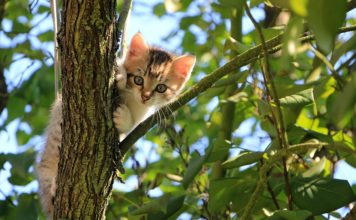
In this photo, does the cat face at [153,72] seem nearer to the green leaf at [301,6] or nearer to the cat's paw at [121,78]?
the cat's paw at [121,78]

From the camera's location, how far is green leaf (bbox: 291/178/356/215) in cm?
237

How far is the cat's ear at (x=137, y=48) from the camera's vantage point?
159 inches

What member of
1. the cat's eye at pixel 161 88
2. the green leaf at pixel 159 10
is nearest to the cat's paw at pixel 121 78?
the cat's eye at pixel 161 88

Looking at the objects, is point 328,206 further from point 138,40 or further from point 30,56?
point 30,56

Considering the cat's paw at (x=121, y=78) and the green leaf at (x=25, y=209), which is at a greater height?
the cat's paw at (x=121, y=78)

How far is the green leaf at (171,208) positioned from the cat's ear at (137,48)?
5.73 ft

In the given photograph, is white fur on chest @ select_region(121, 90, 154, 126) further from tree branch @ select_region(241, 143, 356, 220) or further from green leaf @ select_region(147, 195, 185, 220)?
tree branch @ select_region(241, 143, 356, 220)

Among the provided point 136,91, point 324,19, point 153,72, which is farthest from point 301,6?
point 153,72

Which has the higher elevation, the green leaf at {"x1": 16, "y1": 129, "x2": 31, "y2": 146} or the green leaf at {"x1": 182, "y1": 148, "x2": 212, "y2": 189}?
the green leaf at {"x1": 16, "y1": 129, "x2": 31, "y2": 146}

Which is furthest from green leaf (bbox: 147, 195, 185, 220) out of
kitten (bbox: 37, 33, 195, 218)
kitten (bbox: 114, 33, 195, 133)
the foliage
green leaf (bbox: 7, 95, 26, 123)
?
green leaf (bbox: 7, 95, 26, 123)

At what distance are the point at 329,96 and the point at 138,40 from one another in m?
1.57

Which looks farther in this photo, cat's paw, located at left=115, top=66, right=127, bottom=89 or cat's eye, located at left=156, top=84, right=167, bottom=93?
cat's eye, located at left=156, top=84, right=167, bottom=93

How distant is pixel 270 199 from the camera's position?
8.80 ft

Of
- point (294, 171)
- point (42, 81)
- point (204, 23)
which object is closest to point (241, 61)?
point (294, 171)
